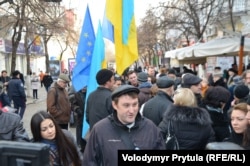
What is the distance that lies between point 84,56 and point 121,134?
13.2ft

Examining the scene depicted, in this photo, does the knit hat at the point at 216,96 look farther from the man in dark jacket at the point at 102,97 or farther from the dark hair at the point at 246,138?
the man in dark jacket at the point at 102,97

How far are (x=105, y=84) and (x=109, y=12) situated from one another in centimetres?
131

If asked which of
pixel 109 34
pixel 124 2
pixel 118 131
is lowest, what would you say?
pixel 118 131

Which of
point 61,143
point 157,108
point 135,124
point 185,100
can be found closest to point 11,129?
point 61,143

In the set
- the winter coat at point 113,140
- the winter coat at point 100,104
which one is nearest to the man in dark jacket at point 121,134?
the winter coat at point 113,140

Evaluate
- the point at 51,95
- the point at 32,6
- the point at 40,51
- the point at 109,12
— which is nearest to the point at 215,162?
the point at 109,12

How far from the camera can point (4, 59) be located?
38906 mm

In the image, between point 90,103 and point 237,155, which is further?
point 90,103

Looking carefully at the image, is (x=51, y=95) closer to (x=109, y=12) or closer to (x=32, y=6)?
(x=109, y=12)

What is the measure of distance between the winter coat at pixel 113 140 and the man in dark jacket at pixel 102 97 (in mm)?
2303

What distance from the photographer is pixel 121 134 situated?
124 inches

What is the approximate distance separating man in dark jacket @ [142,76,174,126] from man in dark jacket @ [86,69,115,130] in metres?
0.68

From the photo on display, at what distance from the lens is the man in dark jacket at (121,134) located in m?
3.14

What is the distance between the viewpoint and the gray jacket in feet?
12.8
